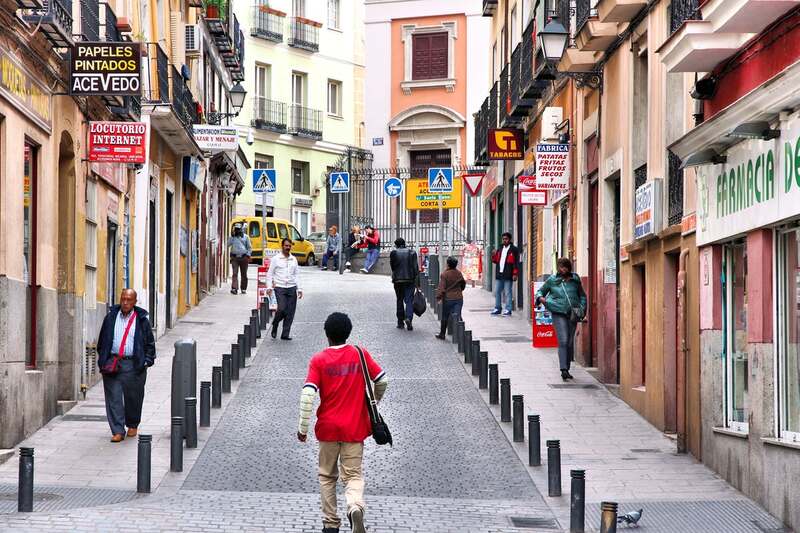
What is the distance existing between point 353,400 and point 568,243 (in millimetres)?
14336

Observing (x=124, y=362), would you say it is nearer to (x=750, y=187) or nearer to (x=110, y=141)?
(x=110, y=141)

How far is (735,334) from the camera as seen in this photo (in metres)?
14.0

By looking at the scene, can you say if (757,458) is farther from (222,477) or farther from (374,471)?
(222,477)

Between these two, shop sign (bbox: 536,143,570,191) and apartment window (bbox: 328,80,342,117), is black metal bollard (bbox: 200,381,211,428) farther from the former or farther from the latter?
apartment window (bbox: 328,80,342,117)

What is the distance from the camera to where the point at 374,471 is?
14.2 meters

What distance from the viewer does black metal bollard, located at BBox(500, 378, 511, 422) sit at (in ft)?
56.2

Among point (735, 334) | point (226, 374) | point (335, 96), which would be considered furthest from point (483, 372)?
point (335, 96)

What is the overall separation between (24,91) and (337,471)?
6.61 metres

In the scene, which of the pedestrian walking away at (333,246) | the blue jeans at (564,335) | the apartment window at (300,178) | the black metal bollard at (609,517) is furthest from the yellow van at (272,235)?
the black metal bollard at (609,517)

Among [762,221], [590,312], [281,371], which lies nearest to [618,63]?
[590,312]

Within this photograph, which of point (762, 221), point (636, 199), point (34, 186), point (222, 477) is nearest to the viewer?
point (762, 221)

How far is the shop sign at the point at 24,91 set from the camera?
14352mm

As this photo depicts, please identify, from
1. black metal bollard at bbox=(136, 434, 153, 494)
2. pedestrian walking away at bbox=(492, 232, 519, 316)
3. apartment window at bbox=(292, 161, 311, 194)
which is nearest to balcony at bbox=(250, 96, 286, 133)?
apartment window at bbox=(292, 161, 311, 194)

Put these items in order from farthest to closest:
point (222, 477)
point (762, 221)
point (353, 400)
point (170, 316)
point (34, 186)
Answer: point (170, 316) → point (34, 186) → point (222, 477) → point (762, 221) → point (353, 400)
